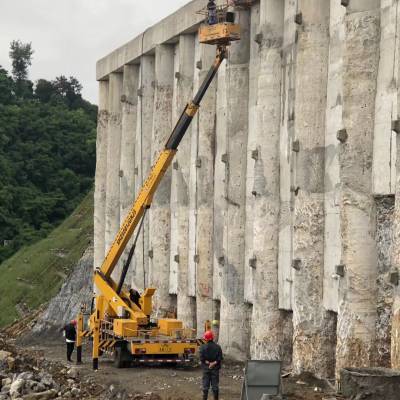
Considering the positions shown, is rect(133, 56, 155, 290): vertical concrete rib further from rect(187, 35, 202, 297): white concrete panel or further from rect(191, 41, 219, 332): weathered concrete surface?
rect(191, 41, 219, 332): weathered concrete surface

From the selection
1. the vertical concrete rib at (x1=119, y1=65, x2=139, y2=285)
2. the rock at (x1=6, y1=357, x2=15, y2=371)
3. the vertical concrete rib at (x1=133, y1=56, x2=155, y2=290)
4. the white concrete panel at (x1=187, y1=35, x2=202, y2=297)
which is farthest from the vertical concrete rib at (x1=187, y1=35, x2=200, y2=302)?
the vertical concrete rib at (x1=119, y1=65, x2=139, y2=285)

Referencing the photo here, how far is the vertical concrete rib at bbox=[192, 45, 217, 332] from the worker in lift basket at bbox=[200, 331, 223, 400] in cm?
1319

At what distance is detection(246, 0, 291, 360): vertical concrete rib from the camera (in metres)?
34.3

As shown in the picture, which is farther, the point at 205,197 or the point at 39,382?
the point at 205,197

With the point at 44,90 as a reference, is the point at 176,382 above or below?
below

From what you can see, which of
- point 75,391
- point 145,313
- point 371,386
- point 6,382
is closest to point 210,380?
point 371,386

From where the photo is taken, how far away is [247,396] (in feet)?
76.2

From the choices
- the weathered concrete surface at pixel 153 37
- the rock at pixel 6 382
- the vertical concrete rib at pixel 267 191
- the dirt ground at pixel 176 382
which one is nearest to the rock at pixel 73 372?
the dirt ground at pixel 176 382

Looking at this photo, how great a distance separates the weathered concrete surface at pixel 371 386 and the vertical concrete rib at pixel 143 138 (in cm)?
2409

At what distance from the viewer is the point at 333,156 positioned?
31.1 m

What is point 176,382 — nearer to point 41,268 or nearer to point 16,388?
point 16,388

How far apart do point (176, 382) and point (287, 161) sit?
7424 mm

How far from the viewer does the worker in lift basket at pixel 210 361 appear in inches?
1031

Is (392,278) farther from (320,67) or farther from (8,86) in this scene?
(8,86)
